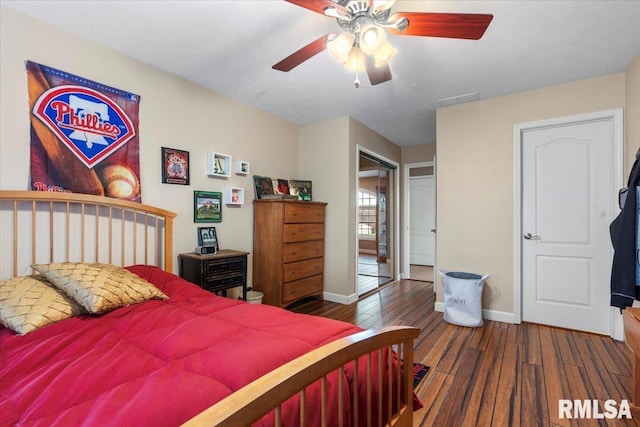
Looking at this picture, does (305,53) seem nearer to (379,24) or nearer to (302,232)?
(379,24)

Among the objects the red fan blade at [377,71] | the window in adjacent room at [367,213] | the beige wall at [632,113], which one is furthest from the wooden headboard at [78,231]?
the beige wall at [632,113]

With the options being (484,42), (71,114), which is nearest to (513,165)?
(484,42)

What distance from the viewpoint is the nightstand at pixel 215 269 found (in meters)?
2.61

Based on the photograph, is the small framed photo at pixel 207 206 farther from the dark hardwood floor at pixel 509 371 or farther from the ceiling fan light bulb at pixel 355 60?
the ceiling fan light bulb at pixel 355 60

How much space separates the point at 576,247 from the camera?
9.49ft

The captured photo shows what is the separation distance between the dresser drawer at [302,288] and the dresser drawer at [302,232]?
511mm

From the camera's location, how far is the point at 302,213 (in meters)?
3.60

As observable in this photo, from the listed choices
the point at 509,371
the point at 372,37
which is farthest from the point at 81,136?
the point at 509,371

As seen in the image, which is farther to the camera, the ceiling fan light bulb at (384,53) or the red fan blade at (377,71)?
the red fan blade at (377,71)

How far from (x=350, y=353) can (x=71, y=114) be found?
2553mm

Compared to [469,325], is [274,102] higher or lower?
higher

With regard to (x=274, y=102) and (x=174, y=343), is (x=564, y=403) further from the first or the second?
(x=274, y=102)

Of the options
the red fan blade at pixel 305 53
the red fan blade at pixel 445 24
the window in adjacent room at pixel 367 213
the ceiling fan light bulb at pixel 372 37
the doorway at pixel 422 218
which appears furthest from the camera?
the doorway at pixel 422 218

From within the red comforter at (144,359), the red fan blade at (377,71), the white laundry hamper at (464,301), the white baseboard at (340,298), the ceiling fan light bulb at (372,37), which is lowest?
the white baseboard at (340,298)
